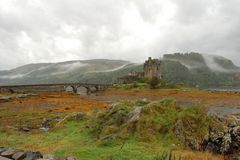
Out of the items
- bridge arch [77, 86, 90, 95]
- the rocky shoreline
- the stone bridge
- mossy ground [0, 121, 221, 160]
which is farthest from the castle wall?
the rocky shoreline

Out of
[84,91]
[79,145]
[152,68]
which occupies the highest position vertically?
[152,68]

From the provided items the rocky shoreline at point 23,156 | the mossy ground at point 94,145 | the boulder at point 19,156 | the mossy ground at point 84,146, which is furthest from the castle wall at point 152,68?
the boulder at point 19,156

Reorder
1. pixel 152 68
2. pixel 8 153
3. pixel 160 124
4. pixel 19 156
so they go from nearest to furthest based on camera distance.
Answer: pixel 19 156
pixel 8 153
pixel 160 124
pixel 152 68

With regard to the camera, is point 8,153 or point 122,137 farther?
point 122,137

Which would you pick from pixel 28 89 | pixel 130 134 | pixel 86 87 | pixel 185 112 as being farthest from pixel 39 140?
pixel 86 87

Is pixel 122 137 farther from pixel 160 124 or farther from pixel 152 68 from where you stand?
pixel 152 68

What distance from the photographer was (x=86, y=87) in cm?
14312

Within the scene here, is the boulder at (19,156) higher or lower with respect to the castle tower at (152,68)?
lower

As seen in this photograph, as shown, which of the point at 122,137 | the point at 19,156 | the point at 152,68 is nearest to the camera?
the point at 19,156

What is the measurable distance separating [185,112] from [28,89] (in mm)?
99361

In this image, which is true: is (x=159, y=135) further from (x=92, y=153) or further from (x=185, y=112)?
(x=92, y=153)

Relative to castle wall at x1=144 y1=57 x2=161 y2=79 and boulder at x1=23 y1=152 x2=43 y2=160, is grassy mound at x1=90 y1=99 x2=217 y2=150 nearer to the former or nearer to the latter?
boulder at x1=23 y1=152 x2=43 y2=160

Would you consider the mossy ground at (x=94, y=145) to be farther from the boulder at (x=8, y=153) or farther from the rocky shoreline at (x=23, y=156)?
the boulder at (x=8, y=153)

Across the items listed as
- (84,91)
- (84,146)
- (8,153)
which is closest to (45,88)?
(84,91)
